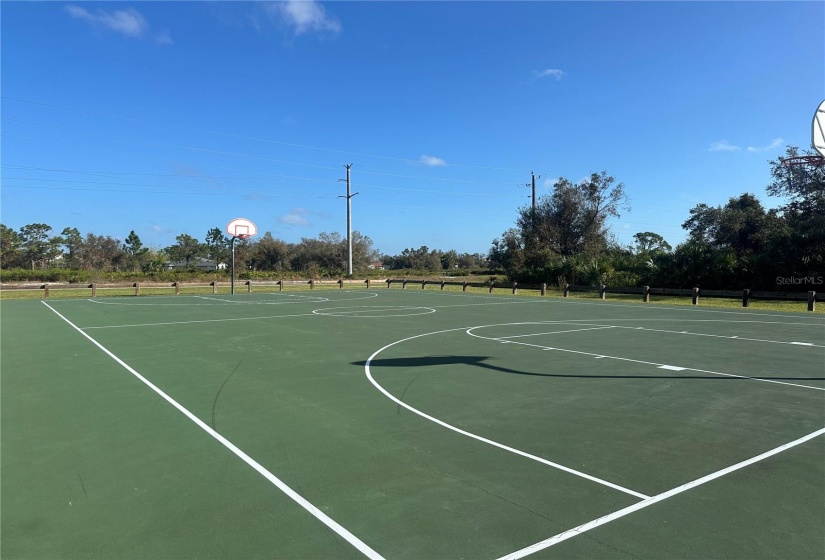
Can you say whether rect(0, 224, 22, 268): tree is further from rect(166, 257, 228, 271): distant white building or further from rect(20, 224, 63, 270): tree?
rect(166, 257, 228, 271): distant white building

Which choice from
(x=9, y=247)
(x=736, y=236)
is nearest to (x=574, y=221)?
(x=736, y=236)

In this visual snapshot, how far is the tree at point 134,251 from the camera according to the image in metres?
76.8

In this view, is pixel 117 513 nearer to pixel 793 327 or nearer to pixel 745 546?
pixel 745 546

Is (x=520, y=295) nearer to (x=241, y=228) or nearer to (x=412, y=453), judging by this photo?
(x=241, y=228)

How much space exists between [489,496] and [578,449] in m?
1.51

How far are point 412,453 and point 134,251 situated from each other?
85.5 m

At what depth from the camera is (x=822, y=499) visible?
420cm

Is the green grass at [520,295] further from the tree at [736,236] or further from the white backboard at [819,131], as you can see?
the white backboard at [819,131]

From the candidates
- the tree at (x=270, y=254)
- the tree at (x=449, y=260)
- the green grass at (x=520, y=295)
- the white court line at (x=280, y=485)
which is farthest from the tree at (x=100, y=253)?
the white court line at (x=280, y=485)

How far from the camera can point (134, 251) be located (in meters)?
79.2

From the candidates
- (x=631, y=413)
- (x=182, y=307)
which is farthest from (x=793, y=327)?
(x=182, y=307)
